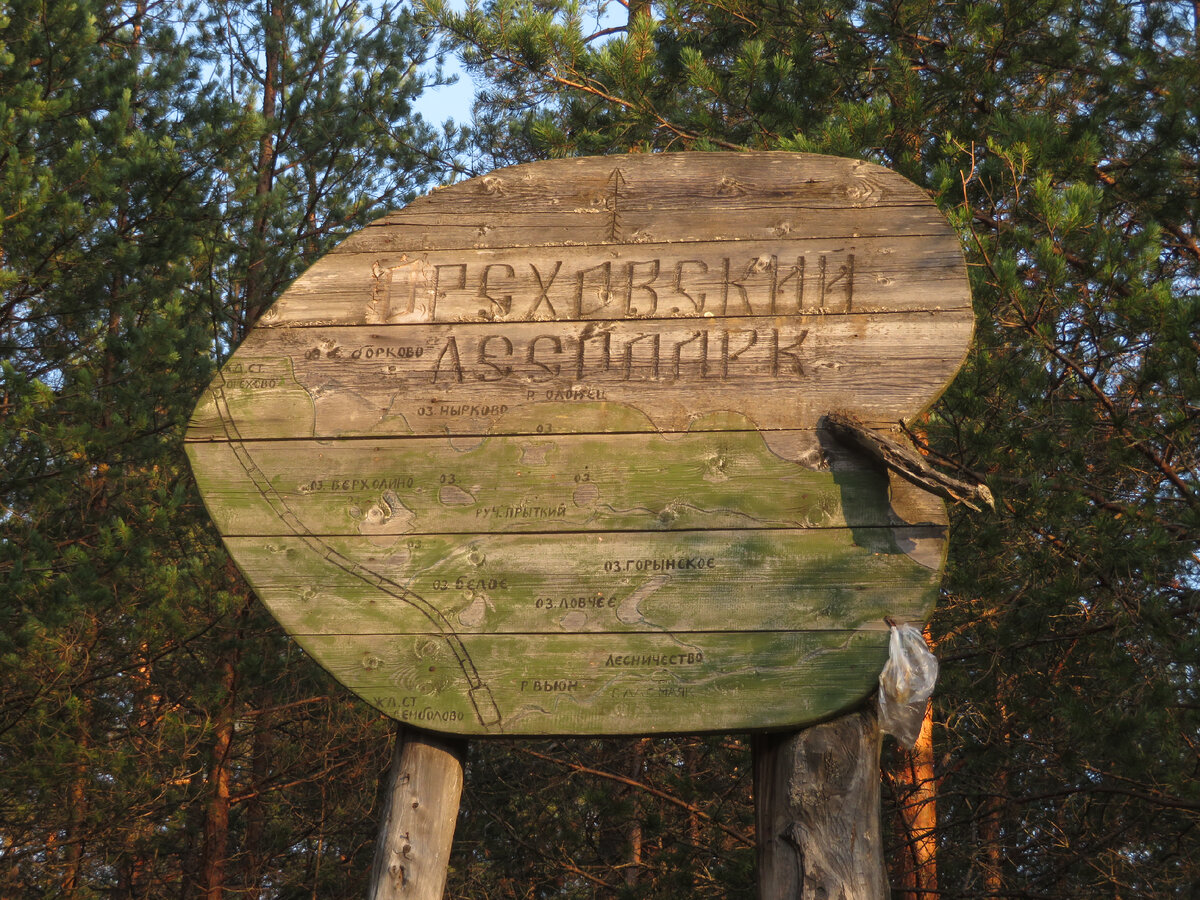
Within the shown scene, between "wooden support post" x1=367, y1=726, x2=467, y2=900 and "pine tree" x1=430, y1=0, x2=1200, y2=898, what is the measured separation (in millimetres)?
2535

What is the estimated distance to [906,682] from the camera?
2277 millimetres

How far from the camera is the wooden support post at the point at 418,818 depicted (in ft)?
7.98

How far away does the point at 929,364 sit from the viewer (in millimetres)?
2551

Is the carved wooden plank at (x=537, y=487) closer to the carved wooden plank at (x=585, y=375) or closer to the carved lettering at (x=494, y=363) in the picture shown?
the carved wooden plank at (x=585, y=375)

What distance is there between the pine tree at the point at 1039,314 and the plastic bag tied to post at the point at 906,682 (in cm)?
196

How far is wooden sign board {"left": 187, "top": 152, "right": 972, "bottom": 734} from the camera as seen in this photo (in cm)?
240

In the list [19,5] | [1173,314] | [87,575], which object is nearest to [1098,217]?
[1173,314]

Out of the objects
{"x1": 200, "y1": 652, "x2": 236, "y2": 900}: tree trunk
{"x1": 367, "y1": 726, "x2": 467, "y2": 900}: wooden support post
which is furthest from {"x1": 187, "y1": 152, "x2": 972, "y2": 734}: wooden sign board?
{"x1": 200, "y1": 652, "x2": 236, "y2": 900}: tree trunk

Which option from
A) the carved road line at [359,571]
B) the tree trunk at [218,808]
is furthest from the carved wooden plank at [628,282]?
the tree trunk at [218,808]

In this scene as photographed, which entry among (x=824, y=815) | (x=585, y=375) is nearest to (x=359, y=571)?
(x=585, y=375)

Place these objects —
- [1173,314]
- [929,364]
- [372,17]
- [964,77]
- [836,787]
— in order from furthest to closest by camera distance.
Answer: [372,17]
[964,77]
[1173,314]
[929,364]
[836,787]

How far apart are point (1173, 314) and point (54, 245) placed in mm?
5040

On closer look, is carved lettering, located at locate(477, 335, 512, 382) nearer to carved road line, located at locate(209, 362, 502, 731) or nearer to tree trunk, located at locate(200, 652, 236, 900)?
carved road line, located at locate(209, 362, 502, 731)

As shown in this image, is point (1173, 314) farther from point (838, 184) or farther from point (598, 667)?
point (598, 667)
